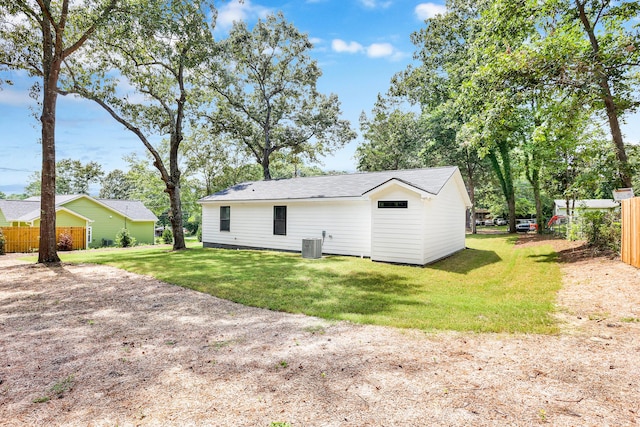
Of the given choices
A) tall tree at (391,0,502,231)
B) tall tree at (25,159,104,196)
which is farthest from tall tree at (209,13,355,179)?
tall tree at (25,159,104,196)

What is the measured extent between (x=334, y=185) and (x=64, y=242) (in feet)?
62.3

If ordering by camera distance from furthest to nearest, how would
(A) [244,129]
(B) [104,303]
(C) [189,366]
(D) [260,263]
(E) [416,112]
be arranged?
(E) [416,112], (A) [244,129], (D) [260,263], (B) [104,303], (C) [189,366]

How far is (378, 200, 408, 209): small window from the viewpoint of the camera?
36.0 feet

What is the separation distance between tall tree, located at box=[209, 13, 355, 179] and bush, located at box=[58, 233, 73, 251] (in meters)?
12.7

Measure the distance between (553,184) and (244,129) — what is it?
23.4 meters

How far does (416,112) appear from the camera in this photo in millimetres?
33094

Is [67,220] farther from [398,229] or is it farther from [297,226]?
[398,229]

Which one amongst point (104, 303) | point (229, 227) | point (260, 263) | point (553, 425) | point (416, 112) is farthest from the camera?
→ point (416, 112)

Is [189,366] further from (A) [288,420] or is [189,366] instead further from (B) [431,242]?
(B) [431,242]

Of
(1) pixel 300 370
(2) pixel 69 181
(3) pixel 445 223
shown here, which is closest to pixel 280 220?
(3) pixel 445 223

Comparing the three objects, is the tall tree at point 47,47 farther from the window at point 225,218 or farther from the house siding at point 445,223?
the house siding at point 445,223

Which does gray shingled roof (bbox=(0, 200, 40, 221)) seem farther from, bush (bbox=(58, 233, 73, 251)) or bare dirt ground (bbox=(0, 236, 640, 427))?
bare dirt ground (bbox=(0, 236, 640, 427))

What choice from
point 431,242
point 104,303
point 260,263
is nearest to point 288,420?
point 104,303

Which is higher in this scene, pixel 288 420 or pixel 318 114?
pixel 318 114
